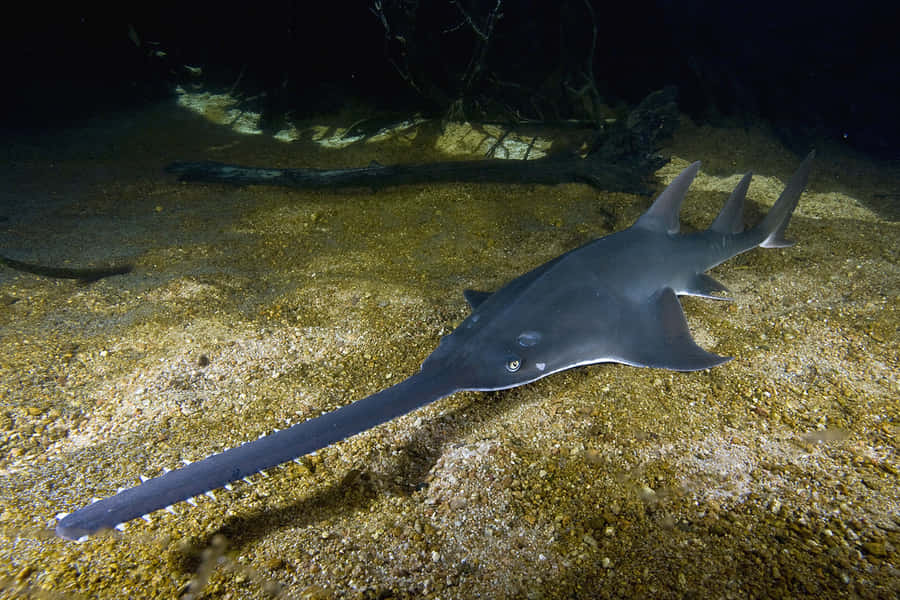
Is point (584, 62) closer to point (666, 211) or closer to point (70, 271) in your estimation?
point (666, 211)

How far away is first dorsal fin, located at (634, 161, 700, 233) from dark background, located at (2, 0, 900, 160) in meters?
5.99

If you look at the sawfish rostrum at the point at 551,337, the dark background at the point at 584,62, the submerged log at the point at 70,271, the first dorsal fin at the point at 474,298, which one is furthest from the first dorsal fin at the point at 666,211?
the dark background at the point at 584,62

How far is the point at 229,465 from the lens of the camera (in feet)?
5.13

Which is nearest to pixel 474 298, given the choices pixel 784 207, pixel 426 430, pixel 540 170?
pixel 426 430

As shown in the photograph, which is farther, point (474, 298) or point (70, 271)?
point (70, 271)

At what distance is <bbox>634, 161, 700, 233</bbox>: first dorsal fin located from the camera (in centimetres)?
355

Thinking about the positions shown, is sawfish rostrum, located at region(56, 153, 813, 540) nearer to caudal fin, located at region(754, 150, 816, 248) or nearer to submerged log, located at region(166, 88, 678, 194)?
caudal fin, located at region(754, 150, 816, 248)

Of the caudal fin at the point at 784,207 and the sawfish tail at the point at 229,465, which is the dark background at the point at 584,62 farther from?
the sawfish tail at the point at 229,465

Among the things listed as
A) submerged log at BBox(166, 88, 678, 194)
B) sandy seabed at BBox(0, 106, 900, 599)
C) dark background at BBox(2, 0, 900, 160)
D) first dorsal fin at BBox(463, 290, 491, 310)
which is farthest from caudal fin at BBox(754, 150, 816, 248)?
dark background at BBox(2, 0, 900, 160)

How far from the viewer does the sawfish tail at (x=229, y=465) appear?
4.78ft

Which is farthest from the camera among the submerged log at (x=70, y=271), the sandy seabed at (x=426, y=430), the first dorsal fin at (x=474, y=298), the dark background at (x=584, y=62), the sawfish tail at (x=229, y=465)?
the dark background at (x=584, y=62)

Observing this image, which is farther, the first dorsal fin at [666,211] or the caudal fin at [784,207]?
the caudal fin at [784,207]

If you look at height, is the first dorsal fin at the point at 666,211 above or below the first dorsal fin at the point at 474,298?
above

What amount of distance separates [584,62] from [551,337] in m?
9.30
